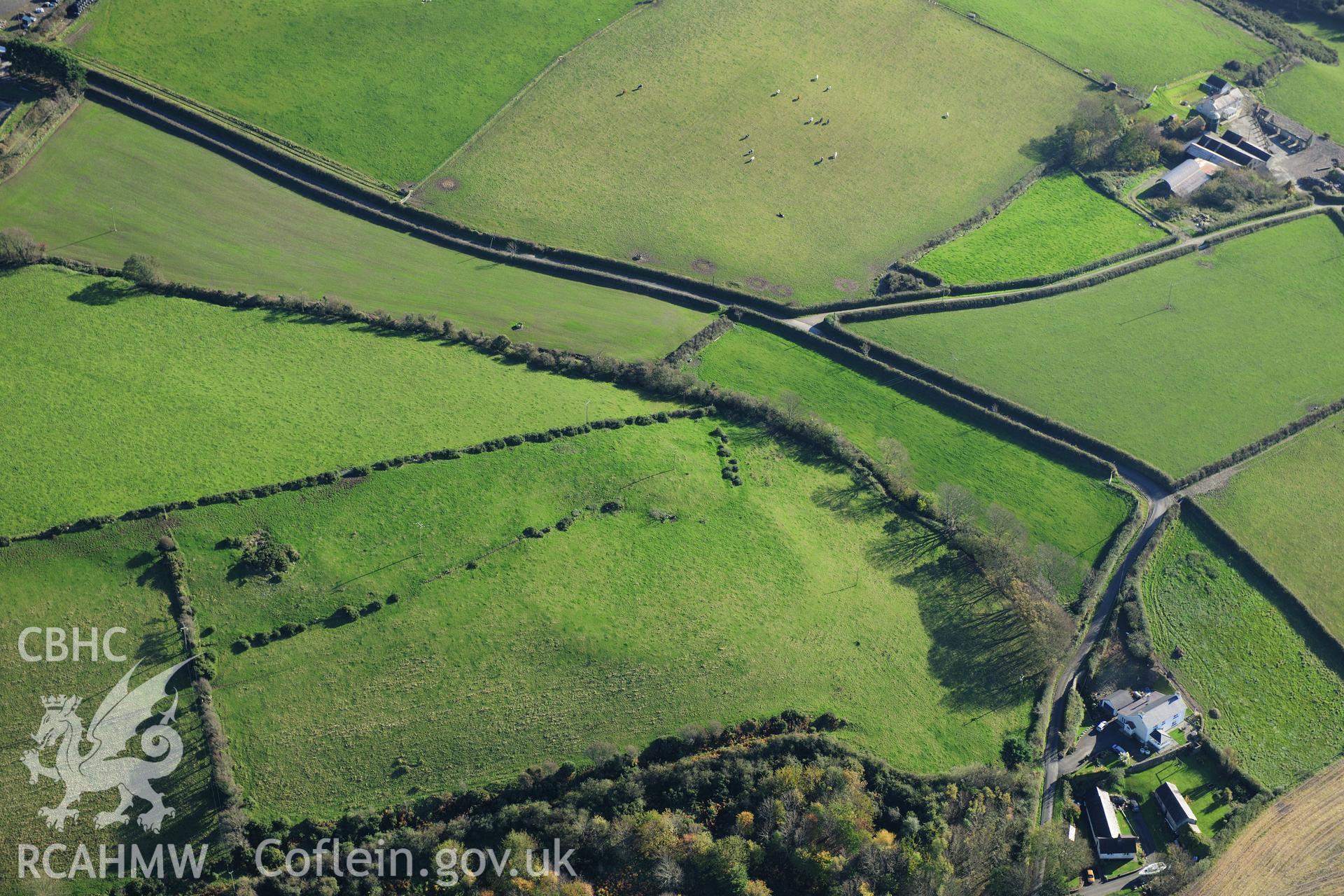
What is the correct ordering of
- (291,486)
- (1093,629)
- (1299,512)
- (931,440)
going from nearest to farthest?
(291,486) → (1093,629) → (1299,512) → (931,440)

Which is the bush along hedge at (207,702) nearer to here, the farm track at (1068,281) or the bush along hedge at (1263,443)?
the farm track at (1068,281)

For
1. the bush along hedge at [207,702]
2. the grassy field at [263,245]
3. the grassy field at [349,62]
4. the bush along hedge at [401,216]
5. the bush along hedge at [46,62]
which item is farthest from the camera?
the grassy field at [349,62]

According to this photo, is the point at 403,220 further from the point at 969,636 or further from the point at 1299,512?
the point at 1299,512

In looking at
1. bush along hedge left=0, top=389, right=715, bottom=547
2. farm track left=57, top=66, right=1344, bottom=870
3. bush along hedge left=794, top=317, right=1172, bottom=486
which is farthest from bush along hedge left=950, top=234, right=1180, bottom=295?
bush along hedge left=0, top=389, right=715, bottom=547

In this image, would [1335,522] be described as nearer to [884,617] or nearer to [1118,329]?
[1118,329]

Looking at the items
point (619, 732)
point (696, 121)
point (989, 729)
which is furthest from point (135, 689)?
point (696, 121)

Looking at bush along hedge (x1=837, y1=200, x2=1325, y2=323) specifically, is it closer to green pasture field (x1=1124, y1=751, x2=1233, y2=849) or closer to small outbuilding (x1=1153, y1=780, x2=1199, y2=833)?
green pasture field (x1=1124, y1=751, x2=1233, y2=849)

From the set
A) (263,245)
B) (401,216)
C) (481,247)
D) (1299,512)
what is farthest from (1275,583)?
(263,245)

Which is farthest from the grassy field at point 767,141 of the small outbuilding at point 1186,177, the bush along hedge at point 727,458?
the bush along hedge at point 727,458
